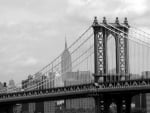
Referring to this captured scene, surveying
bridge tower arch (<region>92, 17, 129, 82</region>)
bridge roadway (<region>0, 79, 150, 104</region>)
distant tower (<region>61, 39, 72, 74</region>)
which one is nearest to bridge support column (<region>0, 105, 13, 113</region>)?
bridge roadway (<region>0, 79, 150, 104</region>)

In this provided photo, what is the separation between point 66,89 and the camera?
9675cm

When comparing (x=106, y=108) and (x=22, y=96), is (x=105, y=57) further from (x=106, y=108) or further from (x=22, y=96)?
(x=22, y=96)

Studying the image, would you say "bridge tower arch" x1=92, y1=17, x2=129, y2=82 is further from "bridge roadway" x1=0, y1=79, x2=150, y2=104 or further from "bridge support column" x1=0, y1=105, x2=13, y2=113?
"bridge support column" x1=0, y1=105, x2=13, y2=113

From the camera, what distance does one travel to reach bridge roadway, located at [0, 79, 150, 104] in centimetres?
8506

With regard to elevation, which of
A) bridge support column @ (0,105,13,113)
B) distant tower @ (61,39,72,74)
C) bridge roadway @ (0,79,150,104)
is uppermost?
distant tower @ (61,39,72,74)

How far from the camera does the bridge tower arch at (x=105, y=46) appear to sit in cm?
9281

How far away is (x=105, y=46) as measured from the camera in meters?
94.6

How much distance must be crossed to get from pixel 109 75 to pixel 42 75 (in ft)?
78.4

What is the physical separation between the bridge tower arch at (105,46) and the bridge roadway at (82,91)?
245 cm

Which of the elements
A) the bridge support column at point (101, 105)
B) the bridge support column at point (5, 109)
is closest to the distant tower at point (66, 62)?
the bridge support column at point (5, 109)

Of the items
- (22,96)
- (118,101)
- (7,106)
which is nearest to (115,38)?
(118,101)

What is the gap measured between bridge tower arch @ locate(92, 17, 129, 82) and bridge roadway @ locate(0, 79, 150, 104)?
8.05ft

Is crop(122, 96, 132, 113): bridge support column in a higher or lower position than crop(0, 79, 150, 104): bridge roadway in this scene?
lower

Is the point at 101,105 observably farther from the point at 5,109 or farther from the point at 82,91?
the point at 5,109
